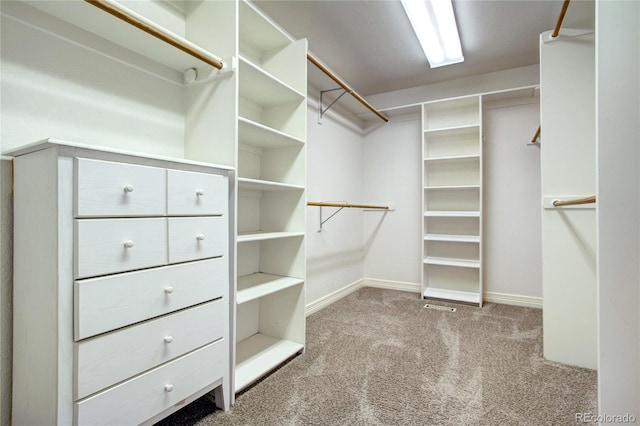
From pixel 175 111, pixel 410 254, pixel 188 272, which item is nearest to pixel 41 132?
pixel 175 111

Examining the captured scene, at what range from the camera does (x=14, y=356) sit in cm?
100

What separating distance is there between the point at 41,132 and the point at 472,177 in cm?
324

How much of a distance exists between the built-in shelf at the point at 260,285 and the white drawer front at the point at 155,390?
0.26 m

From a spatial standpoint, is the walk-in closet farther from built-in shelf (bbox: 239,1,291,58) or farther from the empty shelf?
the empty shelf

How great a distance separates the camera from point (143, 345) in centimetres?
104

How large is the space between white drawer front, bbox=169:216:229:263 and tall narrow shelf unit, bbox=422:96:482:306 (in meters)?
2.25

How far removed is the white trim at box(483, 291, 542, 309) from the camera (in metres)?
2.85

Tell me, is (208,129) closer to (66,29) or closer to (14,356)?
(66,29)

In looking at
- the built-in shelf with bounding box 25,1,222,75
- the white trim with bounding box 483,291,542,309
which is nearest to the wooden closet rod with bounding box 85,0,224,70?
the built-in shelf with bounding box 25,1,222,75

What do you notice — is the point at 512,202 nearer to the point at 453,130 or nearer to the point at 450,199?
the point at 450,199

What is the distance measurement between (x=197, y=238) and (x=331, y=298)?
199cm

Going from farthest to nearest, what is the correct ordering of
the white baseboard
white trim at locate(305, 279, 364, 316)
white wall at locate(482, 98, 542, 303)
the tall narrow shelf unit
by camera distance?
1. the tall narrow shelf unit
2. white wall at locate(482, 98, 542, 303)
3. the white baseboard
4. white trim at locate(305, 279, 364, 316)

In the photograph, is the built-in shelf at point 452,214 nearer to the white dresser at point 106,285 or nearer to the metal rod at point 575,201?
the metal rod at point 575,201

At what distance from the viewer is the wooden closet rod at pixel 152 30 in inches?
39.0
